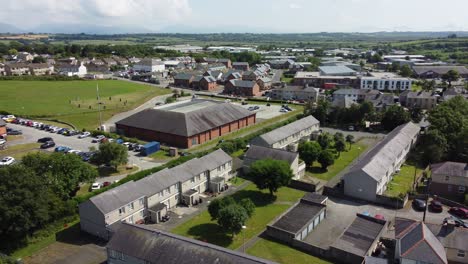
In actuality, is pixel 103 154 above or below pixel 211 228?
above

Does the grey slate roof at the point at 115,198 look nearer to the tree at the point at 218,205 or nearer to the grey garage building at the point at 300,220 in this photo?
the tree at the point at 218,205

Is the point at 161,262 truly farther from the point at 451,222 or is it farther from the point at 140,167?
the point at 140,167

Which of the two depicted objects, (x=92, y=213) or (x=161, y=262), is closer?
(x=161, y=262)

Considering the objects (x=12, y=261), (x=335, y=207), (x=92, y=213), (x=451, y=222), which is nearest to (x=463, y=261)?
(x=451, y=222)

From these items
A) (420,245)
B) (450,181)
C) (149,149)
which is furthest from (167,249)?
(450,181)

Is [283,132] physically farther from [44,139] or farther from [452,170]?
[44,139]
